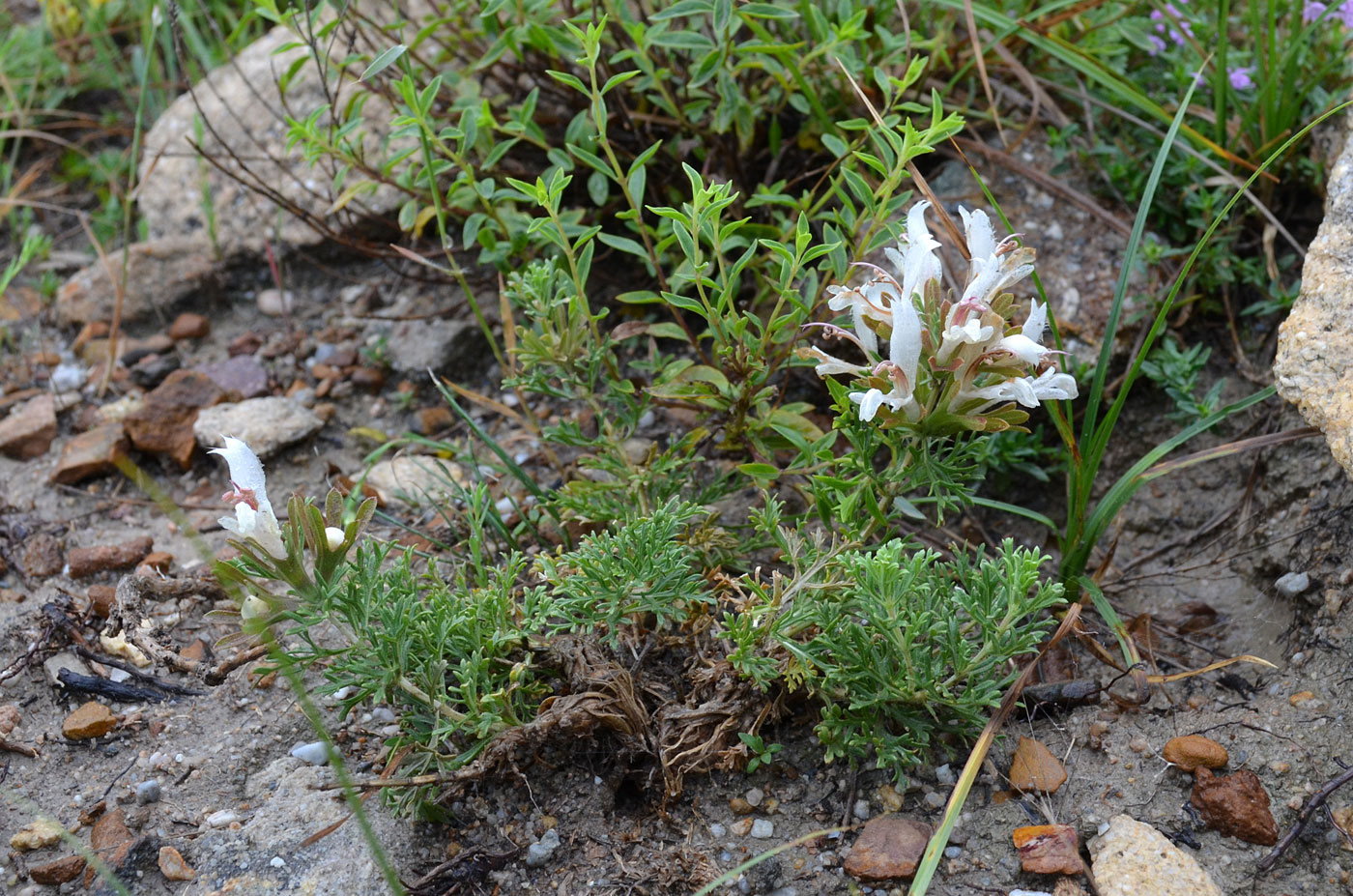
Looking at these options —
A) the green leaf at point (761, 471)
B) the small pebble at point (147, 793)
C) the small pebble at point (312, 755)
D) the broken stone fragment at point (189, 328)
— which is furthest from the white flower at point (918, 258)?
the broken stone fragment at point (189, 328)

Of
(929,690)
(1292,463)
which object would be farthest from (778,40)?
(929,690)

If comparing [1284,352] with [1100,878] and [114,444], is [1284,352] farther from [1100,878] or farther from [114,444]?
[114,444]

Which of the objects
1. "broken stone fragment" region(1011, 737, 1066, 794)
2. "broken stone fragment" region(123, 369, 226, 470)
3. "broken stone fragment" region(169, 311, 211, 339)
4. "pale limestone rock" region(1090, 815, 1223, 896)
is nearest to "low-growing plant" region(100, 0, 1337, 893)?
"broken stone fragment" region(1011, 737, 1066, 794)

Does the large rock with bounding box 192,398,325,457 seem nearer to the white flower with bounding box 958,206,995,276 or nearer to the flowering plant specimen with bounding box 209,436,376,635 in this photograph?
the flowering plant specimen with bounding box 209,436,376,635

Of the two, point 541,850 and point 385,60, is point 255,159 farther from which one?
point 541,850

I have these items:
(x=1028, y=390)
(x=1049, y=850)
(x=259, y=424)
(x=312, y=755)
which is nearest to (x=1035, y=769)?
(x=1049, y=850)

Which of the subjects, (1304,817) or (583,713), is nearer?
(1304,817)

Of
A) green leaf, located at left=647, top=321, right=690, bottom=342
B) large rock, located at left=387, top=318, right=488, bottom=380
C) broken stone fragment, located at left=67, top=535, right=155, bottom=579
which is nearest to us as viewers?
green leaf, located at left=647, top=321, right=690, bottom=342

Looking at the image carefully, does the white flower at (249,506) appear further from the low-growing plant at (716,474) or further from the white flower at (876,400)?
the white flower at (876,400)
